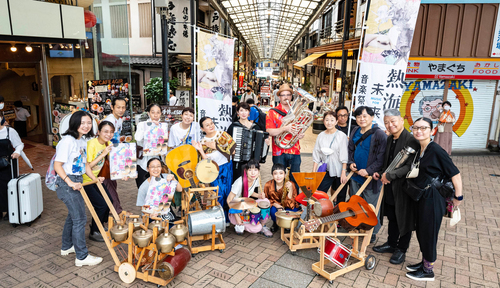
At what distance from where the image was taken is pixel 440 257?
14.9ft

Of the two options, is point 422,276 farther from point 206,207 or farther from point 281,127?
point 206,207

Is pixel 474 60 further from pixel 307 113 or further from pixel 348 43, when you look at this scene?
pixel 307 113

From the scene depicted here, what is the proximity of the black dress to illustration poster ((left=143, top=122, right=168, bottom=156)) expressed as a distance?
3.63 m

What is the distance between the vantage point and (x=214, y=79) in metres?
6.01

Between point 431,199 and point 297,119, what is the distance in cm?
215

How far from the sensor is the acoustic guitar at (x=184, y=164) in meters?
4.56

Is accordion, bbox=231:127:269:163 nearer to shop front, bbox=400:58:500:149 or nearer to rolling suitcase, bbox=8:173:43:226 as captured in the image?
rolling suitcase, bbox=8:173:43:226

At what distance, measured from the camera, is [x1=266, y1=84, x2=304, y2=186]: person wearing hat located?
5289 mm

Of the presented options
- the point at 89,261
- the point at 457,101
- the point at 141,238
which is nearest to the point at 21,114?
the point at 89,261

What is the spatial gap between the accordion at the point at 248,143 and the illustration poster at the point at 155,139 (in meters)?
1.12

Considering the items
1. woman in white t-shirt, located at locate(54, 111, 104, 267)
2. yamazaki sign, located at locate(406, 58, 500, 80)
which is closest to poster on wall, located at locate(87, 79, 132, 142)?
woman in white t-shirt, located at locate(54, 111, 104, 267)

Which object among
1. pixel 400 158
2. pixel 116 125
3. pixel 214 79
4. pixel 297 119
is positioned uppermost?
pixel 214 79

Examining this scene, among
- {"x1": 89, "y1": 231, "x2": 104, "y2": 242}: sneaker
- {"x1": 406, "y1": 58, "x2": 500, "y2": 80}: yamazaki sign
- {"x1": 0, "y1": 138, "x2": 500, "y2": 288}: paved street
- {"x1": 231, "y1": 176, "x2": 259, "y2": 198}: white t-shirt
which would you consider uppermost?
{"x1": 406, "y1": 58, "x2": 500, "y2": 80}: yamazaki sign

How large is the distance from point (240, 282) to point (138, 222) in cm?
144
